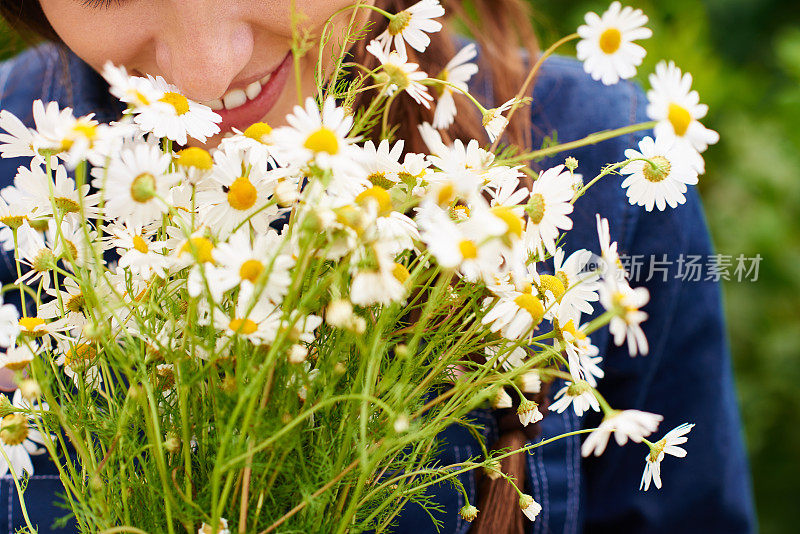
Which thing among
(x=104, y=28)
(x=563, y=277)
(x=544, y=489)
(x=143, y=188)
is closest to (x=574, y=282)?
(x=563, y=277)

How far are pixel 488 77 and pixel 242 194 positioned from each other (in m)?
0.68

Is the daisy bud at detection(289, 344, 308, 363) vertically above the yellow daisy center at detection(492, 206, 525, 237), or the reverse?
the yellow daisy center at detection(492, 206, 525, 237)

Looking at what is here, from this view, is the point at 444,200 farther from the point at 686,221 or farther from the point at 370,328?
the point at 686,221

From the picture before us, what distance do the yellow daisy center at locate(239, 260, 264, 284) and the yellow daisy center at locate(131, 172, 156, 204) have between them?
48mm

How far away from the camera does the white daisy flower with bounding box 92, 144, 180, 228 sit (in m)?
0.31

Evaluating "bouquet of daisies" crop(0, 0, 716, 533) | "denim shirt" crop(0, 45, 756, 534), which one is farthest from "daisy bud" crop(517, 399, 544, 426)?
"denim shirt" crop(0, 45, 756, 534)

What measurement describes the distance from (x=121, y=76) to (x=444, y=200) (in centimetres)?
15

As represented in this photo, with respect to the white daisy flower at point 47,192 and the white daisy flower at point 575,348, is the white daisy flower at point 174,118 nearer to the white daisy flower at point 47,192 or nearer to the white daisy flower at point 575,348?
the white daisy flower at point 47,192

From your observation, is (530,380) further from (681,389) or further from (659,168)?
(681,389)

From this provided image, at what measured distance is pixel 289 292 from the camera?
0.30 m

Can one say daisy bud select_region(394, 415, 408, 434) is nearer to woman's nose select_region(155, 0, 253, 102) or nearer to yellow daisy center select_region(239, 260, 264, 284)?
yellow daisy center select_region(239, 260, 264, 284)

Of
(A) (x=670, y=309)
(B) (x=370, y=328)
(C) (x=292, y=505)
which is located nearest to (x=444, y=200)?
(B) (x=370, y=328)

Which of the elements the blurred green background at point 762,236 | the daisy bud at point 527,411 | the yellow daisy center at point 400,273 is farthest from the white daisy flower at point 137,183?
the blurred green background at point 762,236

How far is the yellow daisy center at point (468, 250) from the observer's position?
29 cm
